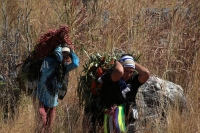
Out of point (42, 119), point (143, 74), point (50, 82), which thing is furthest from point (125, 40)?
point (42, 119)

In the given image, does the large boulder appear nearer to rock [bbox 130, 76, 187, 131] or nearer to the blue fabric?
rock [bbox 130, 76, 187, 131]

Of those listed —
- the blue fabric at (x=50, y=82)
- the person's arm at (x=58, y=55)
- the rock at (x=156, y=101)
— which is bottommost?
the rock at (x=156, y=101)

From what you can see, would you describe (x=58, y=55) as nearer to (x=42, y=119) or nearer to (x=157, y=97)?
(x=42, y=119)

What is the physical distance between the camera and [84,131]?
4.86 meters

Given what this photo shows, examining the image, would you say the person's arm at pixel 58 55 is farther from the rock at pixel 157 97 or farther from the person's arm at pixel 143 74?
the rock at pixel 157 97

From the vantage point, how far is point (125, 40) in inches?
271

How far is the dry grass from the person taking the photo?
4992 millimetres

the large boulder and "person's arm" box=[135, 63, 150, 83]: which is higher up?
"person's arm" box=[135, 63, 150, 83]

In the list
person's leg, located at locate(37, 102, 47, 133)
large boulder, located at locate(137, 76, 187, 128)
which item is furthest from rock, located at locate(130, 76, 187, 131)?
person's leg, located at locate(37, 102, 47, 133)

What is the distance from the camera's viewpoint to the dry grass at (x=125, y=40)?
499 centimetres

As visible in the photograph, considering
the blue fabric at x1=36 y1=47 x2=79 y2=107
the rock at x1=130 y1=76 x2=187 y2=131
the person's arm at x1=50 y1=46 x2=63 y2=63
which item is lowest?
the rock at x1=130 y1=76 x2=187 y2=131

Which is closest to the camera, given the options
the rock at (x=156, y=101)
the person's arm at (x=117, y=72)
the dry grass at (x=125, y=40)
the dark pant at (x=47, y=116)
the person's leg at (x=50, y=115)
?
the person's arm at (x=117, y=72)

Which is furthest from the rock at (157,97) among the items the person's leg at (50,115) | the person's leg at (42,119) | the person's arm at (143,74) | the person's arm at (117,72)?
the person's leg at (42,119)

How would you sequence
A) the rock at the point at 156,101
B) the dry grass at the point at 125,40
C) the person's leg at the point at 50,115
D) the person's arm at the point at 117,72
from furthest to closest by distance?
the rock at the point at 156,101 < the dry grass at the point at 125,40 < the person's leg at the point at 50,115 < the person's arm at the point at 117,72
